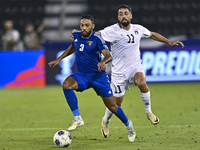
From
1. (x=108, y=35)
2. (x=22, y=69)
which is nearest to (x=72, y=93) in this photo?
(x=108, y=35)

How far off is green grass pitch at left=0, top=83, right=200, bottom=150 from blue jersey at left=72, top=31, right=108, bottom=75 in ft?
4.06

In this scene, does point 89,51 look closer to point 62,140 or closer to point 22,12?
point 62,140

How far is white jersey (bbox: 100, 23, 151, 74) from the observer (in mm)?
7418


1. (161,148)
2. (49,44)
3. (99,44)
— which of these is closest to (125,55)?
(99,44)

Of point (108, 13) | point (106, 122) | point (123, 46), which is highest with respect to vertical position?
point (108, 13)

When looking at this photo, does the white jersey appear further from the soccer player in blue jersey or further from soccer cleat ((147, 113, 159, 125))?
soccer cleat ((147, 113, 159, 125))

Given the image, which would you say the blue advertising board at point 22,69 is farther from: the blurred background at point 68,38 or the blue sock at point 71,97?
the blue sock at point 71,97

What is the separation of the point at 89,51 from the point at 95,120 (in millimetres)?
2962

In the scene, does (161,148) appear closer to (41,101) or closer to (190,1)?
(41,101)

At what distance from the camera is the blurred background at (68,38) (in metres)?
15.4

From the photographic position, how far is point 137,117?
374 inches

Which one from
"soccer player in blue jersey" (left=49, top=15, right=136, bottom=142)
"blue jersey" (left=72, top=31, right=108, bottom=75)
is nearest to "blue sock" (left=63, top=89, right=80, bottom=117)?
"soccer player in blue jersey" (left=49, top=15, right=136, bottom=142)

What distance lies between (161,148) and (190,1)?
1668cm

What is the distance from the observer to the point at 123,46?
7430mm
